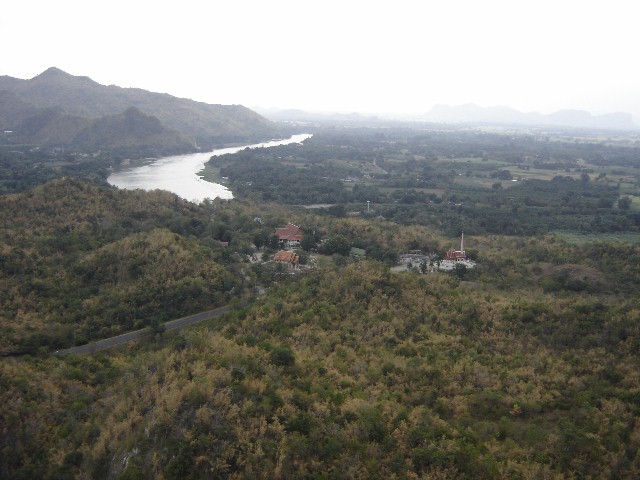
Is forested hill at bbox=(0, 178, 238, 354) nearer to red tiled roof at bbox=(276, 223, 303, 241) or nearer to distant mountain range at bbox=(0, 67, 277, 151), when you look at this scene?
red tiled roof at bbox=(276, 223, 303, 241)

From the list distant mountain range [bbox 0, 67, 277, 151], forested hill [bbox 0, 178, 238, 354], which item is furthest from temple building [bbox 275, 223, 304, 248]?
distant mountain range [bbox 0, 67, 277, 151]

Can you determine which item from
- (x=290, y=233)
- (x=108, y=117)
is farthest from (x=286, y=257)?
(x=108, y=117)

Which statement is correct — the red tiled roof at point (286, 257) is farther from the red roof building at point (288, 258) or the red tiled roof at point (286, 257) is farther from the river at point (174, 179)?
the river at point (174, 179)

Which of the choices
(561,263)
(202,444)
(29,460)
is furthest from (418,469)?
(561,263)

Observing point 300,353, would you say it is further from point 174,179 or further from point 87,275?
point 174,179

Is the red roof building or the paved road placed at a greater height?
the red roof building

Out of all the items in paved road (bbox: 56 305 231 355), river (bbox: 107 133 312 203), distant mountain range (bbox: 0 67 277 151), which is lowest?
paved road (bbox: 56 305 231 355)

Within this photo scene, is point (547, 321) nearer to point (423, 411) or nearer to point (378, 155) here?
point (423, 411)
